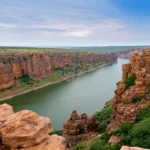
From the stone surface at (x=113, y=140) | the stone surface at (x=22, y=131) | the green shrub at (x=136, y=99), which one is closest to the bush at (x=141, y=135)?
the stone surface at (x=113, y=140)

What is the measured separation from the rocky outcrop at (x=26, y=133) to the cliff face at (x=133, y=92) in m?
7.66

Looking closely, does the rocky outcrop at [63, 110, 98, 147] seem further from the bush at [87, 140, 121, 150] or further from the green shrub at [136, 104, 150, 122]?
the green shrub at [136, 104, 150, 122]

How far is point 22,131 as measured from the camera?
9789 mm

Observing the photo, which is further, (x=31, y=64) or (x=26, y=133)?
(x=31, y=64)

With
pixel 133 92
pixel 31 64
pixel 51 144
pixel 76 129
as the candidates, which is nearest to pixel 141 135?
pixel 133 92

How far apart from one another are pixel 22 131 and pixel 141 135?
7.47 m

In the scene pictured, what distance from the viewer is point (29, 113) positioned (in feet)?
34.4

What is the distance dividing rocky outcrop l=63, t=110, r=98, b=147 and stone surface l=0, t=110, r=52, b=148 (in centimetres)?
1050

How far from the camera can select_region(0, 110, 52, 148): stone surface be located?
9680mm

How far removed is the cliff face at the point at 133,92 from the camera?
17.3 meters

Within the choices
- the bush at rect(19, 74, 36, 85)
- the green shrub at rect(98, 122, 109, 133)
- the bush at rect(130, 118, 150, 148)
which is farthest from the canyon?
the bush at rect(130, 118, 150, 148)

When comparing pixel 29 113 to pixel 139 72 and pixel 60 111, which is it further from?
pixel 60 111

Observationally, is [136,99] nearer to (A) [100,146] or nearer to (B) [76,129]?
(A) [100,146]

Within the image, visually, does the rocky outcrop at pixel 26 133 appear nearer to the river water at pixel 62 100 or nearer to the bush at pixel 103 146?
the bush at pixel 103 146
